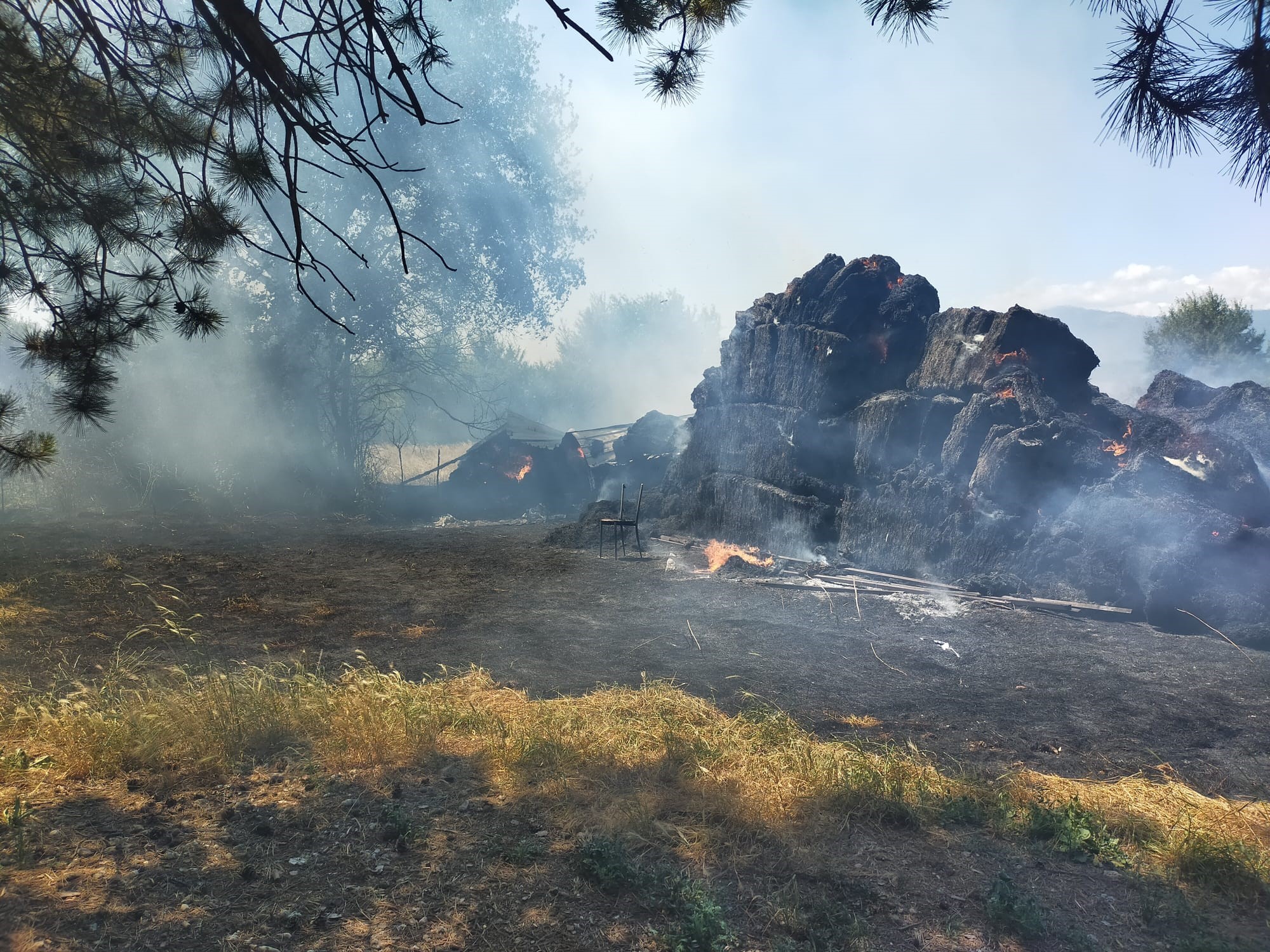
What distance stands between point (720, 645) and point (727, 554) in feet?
17.4

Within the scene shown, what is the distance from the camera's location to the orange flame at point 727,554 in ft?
42.1

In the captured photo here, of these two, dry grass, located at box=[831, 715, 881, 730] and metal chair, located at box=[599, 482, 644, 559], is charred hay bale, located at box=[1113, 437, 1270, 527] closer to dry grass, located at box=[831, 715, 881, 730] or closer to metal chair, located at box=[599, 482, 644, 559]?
dry grass, located at box=[831, 715, 881, 730]

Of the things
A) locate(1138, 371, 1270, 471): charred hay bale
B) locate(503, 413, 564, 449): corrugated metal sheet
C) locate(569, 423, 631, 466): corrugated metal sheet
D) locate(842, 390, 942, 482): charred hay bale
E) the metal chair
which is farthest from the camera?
locate(569, 423, 631, 466): corrugated metal sheet

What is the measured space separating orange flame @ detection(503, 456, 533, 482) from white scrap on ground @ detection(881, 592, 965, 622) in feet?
49.1

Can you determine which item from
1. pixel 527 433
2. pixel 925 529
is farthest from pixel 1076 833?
pixel 527 433

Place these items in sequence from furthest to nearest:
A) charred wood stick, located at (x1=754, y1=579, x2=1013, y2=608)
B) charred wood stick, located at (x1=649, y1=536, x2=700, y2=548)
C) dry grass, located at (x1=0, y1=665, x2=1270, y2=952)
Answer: charred wood stick, located at (x1=649, y1=536, x2=700, y2=548)
charred wood stick, located at (x1=754, y1=579, x2=1013, y2=608)
dry grass, located at (x1=0, y1=665, x2=1270, y2=952)

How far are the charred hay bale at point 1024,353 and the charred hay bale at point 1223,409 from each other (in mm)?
1280

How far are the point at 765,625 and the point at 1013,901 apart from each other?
20.5 ft

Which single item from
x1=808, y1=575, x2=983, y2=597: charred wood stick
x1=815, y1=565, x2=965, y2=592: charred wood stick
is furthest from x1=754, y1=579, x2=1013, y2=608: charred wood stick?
x1=815, y1=565, x2=965, y2=592: charred wood stick

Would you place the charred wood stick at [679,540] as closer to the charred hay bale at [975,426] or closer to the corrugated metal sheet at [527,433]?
the charred hay bale at [975,426]

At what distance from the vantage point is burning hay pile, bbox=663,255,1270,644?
9797 millimetres

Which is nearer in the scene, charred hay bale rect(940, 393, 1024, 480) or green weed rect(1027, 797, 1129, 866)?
green weed rect(1027, 797, 1129, 866)

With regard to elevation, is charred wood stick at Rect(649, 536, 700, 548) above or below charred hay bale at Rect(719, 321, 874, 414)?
below

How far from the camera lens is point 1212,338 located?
38.3 m
